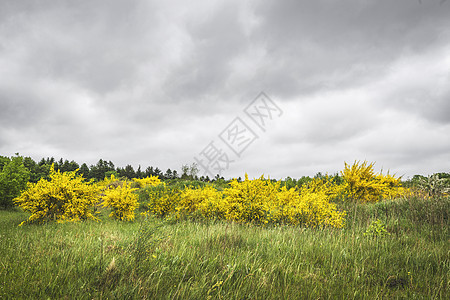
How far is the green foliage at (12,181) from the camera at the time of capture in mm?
14484

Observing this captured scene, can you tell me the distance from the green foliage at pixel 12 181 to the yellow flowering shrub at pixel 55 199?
808 cm

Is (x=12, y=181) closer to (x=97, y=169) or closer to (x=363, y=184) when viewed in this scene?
(x=363, y=184)

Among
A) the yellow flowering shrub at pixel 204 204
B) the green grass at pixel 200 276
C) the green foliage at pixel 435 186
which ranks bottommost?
the green grass at pixel 200 276

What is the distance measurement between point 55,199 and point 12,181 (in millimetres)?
8969

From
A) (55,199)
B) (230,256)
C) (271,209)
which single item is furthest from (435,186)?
(55,199)

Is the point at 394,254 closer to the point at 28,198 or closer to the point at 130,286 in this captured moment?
the point at 130,286

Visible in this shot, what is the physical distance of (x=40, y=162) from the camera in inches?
1870

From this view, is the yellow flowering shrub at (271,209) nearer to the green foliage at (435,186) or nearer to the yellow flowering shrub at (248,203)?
the yellow flowering shrub at (248,203)

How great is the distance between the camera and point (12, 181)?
14.4 m

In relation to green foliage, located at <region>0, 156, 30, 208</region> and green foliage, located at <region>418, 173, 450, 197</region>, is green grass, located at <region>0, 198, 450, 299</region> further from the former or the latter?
green foliage, located at <region>0, 156, 30, 208</region>

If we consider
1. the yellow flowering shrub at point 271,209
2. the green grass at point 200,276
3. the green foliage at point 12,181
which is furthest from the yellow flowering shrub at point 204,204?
the green foliage at point 12,181

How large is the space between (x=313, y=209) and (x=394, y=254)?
3414 millimetres

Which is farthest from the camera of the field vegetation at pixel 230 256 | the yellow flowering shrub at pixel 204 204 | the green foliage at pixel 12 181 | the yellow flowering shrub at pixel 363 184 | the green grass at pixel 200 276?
the green foliage at pixel 12 181

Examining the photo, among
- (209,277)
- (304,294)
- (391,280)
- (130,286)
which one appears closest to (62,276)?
(130,286)
